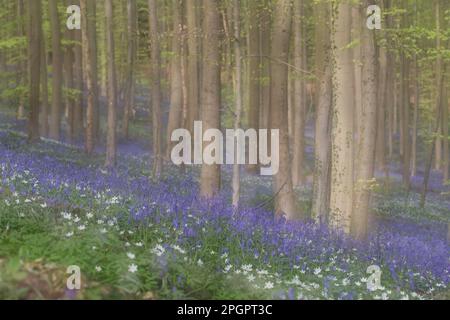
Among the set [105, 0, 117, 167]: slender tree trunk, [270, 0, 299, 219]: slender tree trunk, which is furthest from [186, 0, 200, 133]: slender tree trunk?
[270, 0, 299, 219]: slender tree trunk

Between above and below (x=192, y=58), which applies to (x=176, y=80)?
below

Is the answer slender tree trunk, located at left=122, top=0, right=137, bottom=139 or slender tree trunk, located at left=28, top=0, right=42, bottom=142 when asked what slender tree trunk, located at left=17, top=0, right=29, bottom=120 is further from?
slender tree trunk, located at left=28, top=0, right=42, bottom=142

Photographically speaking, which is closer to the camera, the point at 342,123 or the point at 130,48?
the point at 342,123

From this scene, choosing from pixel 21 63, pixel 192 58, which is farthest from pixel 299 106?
pixel 21 63

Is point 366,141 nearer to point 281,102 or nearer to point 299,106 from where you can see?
point 281,102

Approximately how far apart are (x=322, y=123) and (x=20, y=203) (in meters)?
8.36

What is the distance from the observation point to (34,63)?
20.4 m

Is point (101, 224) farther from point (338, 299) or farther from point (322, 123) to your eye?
point (322, 123)

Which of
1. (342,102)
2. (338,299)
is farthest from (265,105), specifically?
(338,299)

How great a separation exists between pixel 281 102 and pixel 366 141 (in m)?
2.70

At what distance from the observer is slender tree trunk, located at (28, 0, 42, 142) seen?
20.0 m

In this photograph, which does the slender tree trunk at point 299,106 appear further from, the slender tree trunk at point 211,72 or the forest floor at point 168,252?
the forest floor at point 168,252

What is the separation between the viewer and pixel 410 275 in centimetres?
814
